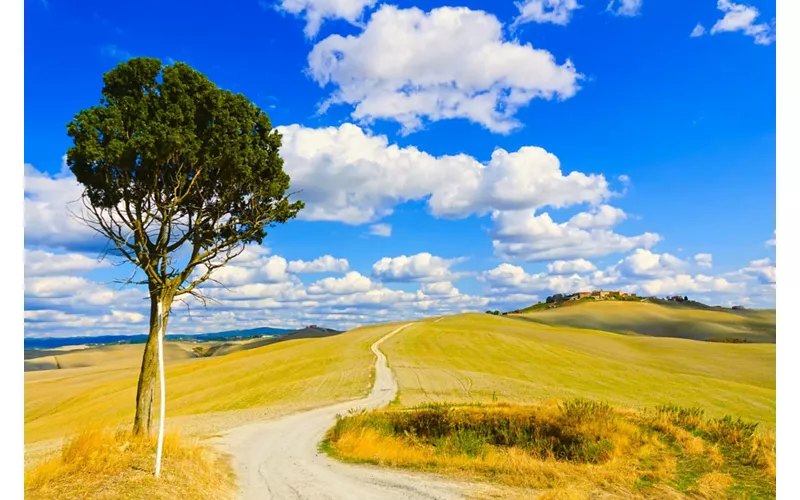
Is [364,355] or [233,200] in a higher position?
[233,200]

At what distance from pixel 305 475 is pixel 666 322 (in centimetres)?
17388

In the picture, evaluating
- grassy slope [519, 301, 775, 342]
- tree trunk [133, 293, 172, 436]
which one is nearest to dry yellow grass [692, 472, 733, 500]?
tree trunk [133, 293, 172, 436]

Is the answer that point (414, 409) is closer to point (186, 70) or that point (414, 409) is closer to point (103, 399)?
point (186, 70)

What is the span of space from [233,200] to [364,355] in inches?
1542

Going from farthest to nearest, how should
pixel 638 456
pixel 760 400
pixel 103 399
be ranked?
pixel 103 399, pixel 760 400, pixel 638 456

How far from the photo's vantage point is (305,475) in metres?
16.0

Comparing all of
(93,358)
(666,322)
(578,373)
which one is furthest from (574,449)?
(666,322)

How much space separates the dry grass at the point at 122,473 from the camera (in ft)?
35.4

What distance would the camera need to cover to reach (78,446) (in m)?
12.8

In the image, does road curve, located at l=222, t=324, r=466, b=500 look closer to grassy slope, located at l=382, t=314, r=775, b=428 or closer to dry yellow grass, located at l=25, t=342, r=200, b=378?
grassy slope, located at l=382, t=314, r=775, b=428

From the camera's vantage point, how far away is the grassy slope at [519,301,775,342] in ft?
472

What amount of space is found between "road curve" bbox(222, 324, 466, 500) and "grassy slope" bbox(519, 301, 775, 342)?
143830 mm
